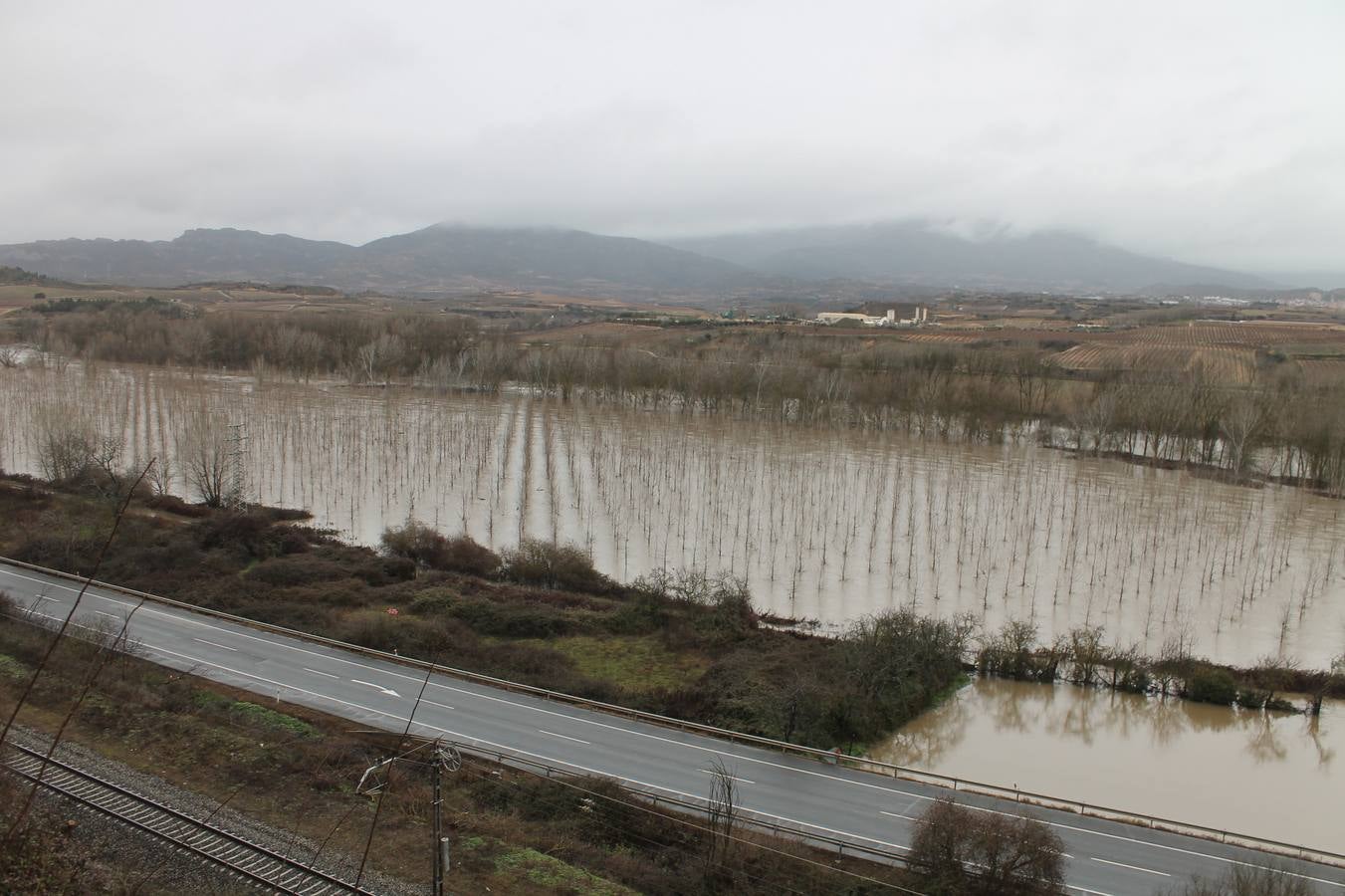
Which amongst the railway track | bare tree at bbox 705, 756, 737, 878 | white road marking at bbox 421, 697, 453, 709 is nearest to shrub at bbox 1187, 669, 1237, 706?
bare tree at bbox 705, 756, 737, 878

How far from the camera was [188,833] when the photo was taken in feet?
30.1

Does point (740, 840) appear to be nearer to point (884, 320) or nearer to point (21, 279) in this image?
point (884, 320)

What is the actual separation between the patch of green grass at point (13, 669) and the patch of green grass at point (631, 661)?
7920 millimetres

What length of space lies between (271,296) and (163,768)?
10176 centimetres

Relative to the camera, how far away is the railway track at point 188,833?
837 centimetres

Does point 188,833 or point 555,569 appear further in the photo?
point 555,569

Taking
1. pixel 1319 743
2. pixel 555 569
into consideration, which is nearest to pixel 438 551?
pixel 555 569

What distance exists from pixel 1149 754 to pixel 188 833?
1375 centimetres

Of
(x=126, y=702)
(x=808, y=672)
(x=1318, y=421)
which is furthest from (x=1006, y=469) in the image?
(x=126, y=702)

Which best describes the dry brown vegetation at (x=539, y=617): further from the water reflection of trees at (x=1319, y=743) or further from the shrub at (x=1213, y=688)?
the water reflection of trees at (x=1319, y=743)

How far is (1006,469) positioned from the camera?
114 ft

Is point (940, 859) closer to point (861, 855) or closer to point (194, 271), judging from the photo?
point (861, 855)

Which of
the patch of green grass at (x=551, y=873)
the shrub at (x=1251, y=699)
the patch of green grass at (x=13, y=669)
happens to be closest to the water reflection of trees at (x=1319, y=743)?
the shrub at (x=1251, y=699)

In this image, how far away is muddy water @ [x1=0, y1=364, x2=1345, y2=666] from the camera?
2041 centimetres
